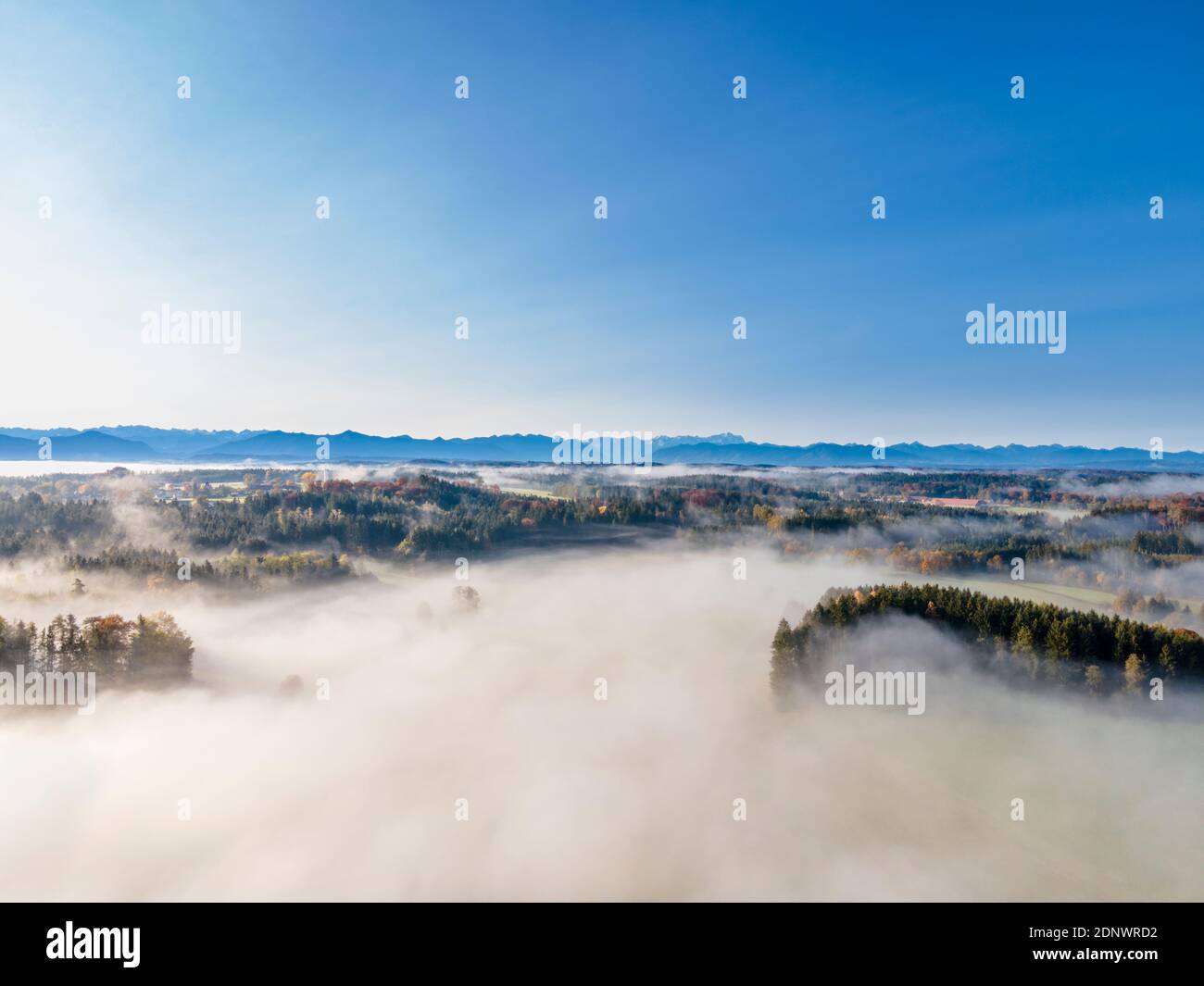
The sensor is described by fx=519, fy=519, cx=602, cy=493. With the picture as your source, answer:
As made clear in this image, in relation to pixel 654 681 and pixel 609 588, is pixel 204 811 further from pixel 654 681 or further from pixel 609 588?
pixel 609 588

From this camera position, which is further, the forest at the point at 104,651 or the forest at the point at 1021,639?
the forest at the point at 104,651

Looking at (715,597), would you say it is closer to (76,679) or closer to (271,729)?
(271,729)

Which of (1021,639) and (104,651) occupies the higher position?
(1021,639)

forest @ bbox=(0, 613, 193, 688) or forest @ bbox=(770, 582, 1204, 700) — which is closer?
forest @ bbox=(770, 582, 1204, 700)

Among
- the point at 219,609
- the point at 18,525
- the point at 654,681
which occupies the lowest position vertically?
the point at 654,681

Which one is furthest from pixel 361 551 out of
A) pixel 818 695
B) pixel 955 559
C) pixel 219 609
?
pixel 955 559

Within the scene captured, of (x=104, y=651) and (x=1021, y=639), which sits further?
(x=1021, y=639)

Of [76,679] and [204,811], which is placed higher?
[76,679]

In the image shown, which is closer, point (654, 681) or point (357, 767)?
point (357, 767)

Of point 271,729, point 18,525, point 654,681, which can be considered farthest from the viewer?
point 18,525

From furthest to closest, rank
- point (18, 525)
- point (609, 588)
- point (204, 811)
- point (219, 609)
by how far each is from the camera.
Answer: point (609, 588) < point (18, 525) < point (219, 609) < point (204, 811)
